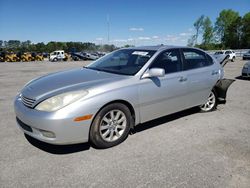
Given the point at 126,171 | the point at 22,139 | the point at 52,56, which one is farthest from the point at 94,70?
the point at 52,56

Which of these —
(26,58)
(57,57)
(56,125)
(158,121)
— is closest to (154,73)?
(158,121)

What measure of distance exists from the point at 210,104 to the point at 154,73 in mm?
2301

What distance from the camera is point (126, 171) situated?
2736mm

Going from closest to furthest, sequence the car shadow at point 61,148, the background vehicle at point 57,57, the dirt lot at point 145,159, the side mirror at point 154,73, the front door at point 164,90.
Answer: the dirt lot at point 145,159
the car shadow at point 61,148
the side mirror at point 154,73
the front door at point 164,90
the background vehicle at point 57,57

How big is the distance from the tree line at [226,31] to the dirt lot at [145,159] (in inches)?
2753

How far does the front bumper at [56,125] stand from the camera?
2.84 metres

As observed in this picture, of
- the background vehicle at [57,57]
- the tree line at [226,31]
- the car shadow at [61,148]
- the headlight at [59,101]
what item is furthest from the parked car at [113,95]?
the tree line at [226,31]

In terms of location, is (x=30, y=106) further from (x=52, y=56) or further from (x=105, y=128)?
(x=52, y=56)

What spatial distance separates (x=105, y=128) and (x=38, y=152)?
100cm

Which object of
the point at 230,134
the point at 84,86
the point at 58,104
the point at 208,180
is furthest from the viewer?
the point at 230,134

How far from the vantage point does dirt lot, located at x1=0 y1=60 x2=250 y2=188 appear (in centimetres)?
255

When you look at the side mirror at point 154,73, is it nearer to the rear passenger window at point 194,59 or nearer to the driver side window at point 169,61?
the driver side window at point 169,61

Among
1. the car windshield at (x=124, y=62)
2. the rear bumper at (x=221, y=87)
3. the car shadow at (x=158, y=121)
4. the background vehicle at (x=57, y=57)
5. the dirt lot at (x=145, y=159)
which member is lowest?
the dirt lot at (x=145, y=159)

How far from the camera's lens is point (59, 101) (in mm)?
2934
